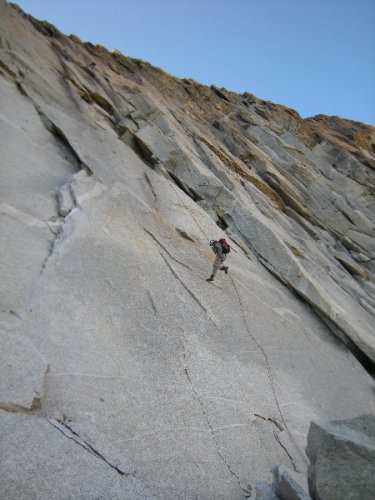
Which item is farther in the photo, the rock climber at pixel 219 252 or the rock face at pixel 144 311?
the rock climber at pixel 219 252

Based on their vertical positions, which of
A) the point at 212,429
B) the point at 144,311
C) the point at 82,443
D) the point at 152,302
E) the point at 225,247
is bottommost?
the point at 82,443

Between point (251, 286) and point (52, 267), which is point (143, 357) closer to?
point (52, 267)

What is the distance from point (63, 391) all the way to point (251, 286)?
28.3 ft

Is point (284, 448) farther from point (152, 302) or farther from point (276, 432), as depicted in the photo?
point (152, 302)

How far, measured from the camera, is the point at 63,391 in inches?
240

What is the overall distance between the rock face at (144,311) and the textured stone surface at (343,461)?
171cm

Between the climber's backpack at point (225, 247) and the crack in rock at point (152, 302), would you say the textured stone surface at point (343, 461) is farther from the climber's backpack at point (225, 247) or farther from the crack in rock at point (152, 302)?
the climber's backpack at point (225, 247)

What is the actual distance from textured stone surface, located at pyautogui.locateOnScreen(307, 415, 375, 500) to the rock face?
1.71 meters

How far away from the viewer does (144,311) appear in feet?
29.9

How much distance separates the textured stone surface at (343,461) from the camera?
4.60m

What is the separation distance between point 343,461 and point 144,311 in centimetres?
549

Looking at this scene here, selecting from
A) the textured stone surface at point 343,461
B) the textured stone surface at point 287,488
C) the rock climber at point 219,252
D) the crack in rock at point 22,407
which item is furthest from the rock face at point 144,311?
the textured stone surface at point 343,461

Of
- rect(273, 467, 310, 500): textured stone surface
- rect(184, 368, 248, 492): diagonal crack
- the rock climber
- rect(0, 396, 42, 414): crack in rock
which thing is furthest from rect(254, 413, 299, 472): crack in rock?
rect(0, 396, 42, 414): crack in rock

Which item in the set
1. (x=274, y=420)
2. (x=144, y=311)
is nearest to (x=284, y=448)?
(x=274, y=420)
